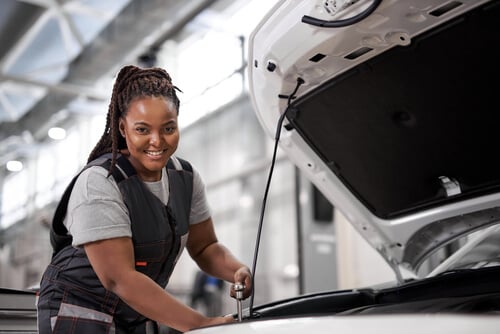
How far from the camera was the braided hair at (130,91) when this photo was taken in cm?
147

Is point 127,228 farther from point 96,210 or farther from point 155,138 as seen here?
point 155,138

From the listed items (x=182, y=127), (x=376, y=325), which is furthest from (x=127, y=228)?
(x=182, y=127)

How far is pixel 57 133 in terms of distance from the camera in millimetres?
9484

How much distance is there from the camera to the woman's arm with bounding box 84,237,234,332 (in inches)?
54.3

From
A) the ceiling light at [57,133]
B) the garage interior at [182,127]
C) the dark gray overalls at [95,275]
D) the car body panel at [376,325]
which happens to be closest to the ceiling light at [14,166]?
the garage interior at [182,127]

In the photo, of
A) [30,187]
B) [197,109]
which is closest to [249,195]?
[197,109]

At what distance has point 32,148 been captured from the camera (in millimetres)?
10375

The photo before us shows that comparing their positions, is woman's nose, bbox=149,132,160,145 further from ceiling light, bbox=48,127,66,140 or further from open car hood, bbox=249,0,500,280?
ceiling light, bbox=48,127,66,140

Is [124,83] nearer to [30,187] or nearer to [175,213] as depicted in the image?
[175,213]

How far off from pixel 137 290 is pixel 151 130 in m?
0.37

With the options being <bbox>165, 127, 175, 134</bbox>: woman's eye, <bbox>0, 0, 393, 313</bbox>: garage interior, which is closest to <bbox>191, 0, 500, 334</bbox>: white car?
<bbox>165, 127, 175, 134</bbox>: woman's eye

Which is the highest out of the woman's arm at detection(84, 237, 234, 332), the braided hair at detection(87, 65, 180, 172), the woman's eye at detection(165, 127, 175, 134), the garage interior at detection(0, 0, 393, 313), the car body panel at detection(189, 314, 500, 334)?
the garage interior at detection(0, 0, 393, 313)

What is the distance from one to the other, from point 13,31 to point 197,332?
7111mm

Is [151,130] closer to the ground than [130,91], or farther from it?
Result: closer to the ground
